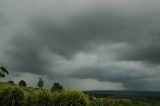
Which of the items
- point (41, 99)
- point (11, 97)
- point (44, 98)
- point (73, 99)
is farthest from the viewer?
point (11, 97)

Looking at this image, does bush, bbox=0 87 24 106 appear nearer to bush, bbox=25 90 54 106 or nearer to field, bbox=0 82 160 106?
field, bbox=0 82 160 106

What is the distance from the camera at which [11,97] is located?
30.5 metres

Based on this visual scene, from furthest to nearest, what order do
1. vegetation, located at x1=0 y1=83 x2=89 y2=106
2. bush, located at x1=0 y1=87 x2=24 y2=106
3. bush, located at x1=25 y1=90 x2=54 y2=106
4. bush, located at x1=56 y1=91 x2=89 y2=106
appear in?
bush, located at x1=0 y1=87 x2=24 y2=106 → bush, located at x1=25 y1=90 x2=54 y2=106 → vegetation, located at x1=0 y1=83 x2=89 y2=106 → bush, located at x1=56 y1=91 x2=89 y2=106

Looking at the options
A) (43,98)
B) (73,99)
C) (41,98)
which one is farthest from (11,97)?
(73,99)

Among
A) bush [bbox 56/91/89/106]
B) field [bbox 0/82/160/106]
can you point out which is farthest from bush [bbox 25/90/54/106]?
bush [bbox 56/91/89/106]

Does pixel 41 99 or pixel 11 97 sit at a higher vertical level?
pixel 11 97

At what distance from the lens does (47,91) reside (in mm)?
29375

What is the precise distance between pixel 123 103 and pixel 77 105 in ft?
32.1

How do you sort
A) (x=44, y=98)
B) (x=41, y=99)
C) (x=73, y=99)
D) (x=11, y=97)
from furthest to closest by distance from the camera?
(x=11, y=97)
(x=41, y=99)
(x=44, y=98)
(x=73, y=99)

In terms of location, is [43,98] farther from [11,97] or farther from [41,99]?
[11,97]

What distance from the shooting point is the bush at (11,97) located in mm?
30422

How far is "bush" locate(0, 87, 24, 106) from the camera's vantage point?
30.4 m

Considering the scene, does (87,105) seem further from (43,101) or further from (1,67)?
(1,67)

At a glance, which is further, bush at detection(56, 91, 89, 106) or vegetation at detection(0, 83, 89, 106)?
vegetation at detection(0, 83, 89, 106)
